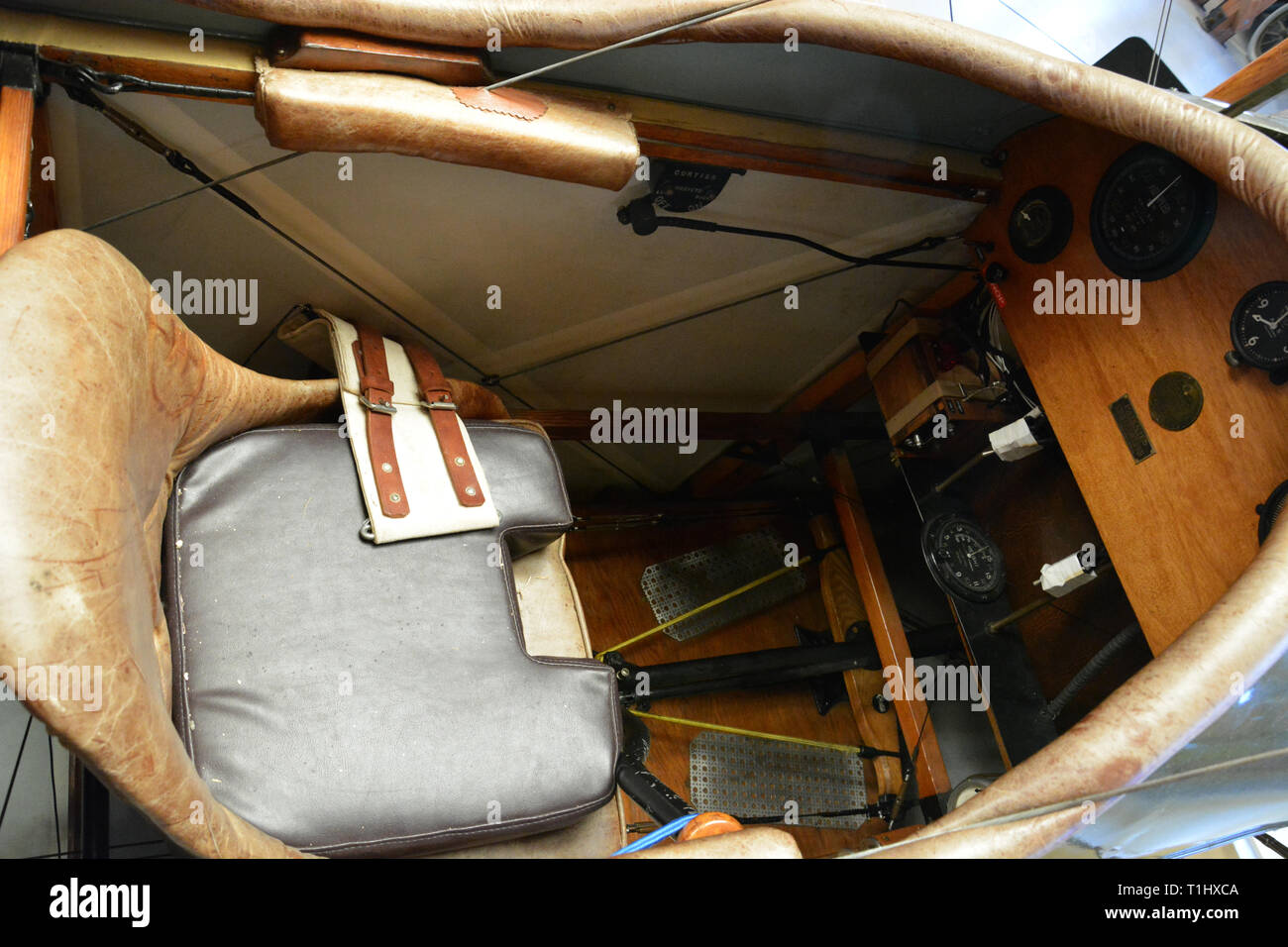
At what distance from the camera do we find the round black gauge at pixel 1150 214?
1.61 m

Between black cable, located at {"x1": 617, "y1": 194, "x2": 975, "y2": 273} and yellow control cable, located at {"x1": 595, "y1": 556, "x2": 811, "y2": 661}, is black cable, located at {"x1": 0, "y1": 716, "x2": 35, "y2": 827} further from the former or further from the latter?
black cable, located at {"x1": 617, "y1": 194, "x2": 975, "y2": 273}

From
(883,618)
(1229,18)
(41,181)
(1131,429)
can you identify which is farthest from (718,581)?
(1229,18)

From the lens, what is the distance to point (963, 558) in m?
2.17

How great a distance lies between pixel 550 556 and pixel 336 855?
0.70m

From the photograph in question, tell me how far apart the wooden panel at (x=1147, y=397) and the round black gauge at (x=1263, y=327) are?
0.03 m

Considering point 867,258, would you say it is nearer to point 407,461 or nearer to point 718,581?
point 718,581

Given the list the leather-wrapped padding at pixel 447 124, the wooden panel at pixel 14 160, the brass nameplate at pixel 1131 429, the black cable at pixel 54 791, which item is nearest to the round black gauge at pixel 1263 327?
the brass nameplate at pixel 1131 429

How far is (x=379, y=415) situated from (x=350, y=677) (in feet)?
1.47

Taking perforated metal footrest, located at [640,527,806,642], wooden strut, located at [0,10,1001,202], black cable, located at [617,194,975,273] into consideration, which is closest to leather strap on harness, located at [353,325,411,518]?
wooden strut, located at [0,10,1001,202]

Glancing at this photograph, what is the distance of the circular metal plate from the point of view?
1.62 metres
